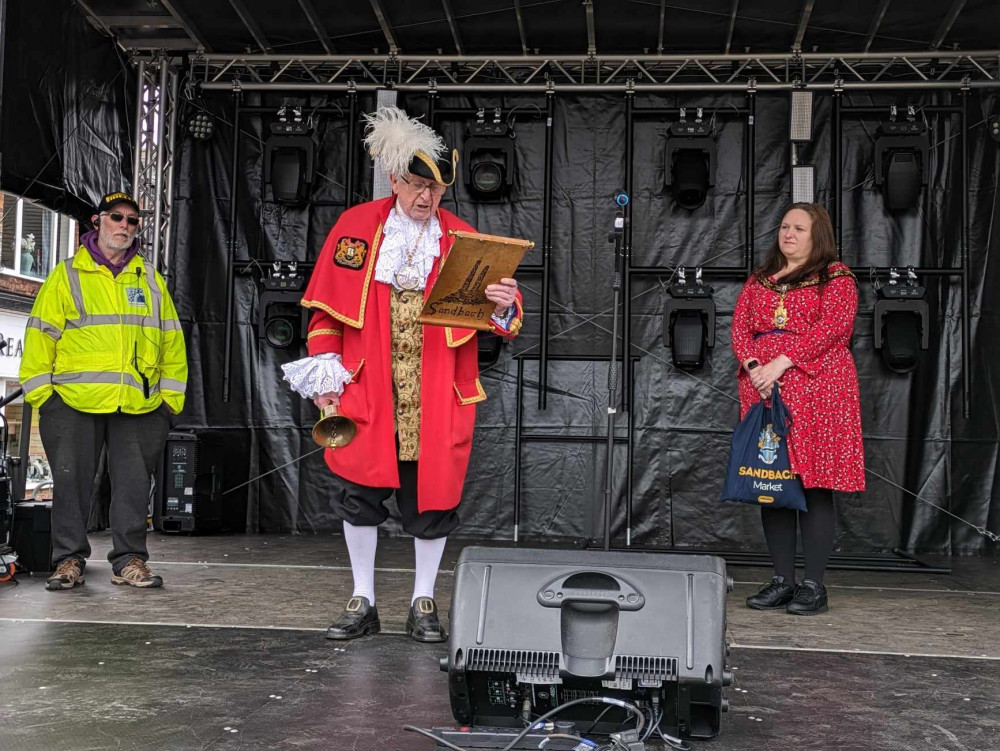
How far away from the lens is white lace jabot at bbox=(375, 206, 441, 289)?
10.5 ft

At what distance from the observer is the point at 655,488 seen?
6.25 meters

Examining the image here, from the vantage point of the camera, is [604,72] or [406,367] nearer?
[406,367]

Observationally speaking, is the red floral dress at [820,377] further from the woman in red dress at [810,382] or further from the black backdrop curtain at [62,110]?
the black backdrop curtain at [62,110]

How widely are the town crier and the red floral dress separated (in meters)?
1.30

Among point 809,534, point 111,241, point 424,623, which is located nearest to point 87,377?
point 111,241

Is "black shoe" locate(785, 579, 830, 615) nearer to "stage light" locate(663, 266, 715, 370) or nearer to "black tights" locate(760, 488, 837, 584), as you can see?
"black tights" locate(760, 488, 837, 584)

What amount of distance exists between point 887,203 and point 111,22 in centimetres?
465

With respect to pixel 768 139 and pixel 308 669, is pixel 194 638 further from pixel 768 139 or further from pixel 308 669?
pixel 768 139

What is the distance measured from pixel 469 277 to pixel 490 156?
368 centimetres

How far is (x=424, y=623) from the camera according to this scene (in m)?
3.09

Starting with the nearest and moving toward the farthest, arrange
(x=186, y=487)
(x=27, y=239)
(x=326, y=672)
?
(x=326, y=672)
(x=186, y=487)
(x=27, y=239)

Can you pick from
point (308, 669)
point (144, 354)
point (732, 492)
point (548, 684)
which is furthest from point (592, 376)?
point (548, 684)

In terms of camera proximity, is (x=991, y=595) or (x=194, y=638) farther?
(x=991, y=595)

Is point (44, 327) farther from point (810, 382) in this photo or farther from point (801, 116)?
point (801, 116)
